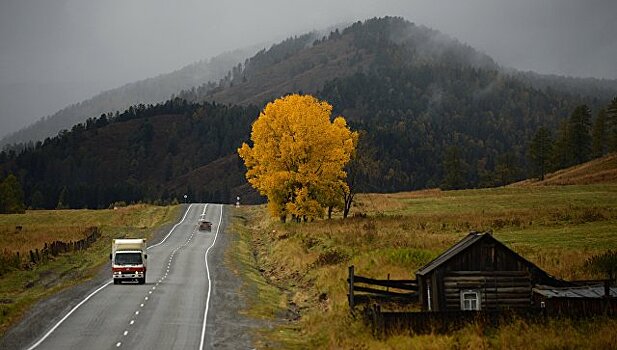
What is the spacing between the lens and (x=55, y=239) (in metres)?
69.1

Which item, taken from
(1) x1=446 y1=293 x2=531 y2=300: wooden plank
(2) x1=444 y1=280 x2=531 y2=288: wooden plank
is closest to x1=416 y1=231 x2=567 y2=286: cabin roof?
(2) x1=444 y1=280 x2=531 y2=288: wooden plank

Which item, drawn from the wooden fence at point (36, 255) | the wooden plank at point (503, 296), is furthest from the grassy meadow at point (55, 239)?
the wooden plank at point (503, 296)

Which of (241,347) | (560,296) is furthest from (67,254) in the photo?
(560,296)

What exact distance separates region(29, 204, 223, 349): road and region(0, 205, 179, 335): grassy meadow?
3.65 m

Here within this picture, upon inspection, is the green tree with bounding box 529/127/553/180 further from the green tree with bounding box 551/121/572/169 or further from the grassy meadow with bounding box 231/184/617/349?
the grassy meadow with bounding box 231/184/617/349

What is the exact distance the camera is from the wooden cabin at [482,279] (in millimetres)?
29844

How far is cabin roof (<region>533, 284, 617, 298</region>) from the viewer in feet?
89.7

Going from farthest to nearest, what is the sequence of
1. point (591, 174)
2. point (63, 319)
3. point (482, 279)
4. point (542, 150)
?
point (542, 150), point (591, 174), point (63, 319), point (482, 279)

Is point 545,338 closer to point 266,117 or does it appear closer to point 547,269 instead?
point 547,269

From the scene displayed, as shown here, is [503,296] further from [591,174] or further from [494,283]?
[591,174]

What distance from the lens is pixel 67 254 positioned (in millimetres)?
60000

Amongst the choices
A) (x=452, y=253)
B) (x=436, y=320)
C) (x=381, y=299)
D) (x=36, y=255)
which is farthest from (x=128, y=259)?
(x=436, y=320)

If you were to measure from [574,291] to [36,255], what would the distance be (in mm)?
42706

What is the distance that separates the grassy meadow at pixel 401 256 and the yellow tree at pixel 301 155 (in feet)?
12.0
